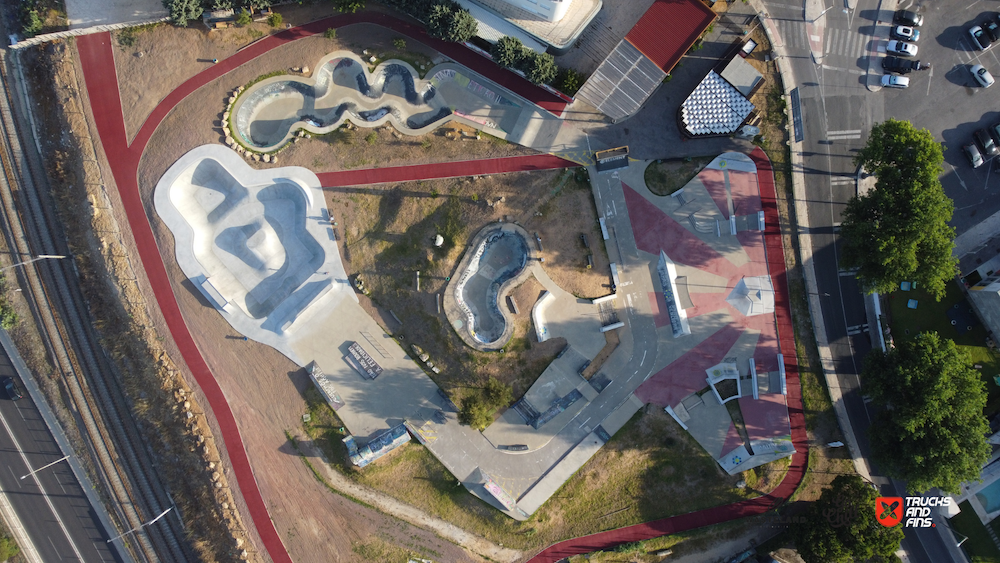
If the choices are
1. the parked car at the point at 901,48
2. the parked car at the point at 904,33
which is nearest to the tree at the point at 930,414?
the parked car at the point at 901,48

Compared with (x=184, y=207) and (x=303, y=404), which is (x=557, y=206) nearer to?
(x=303, y=404)

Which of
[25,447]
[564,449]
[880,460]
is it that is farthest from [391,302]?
[880,460]

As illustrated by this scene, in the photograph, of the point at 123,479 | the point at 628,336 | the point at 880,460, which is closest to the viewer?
the point at 880,460

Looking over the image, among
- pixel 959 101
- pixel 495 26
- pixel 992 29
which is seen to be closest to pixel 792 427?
pixel 959 101

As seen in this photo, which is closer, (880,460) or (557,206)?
(880,460)

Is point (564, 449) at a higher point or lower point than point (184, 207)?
lower

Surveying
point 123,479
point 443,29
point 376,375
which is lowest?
point 123,479

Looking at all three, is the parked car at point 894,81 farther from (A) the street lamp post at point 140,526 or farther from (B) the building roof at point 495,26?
(A) the street lamp post at point 140,526

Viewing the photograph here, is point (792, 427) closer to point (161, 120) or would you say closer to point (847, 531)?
point (847, 531)
